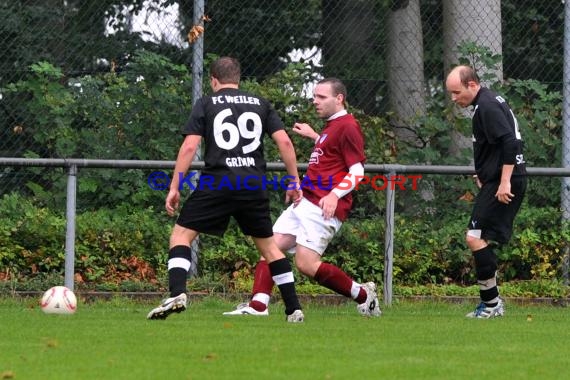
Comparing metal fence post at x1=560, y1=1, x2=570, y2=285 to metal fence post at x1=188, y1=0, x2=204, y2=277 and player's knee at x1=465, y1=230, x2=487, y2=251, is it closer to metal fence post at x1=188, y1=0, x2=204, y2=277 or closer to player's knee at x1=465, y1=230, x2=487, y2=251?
player's knee at x1=465, y1=230, x2=487, y2=251

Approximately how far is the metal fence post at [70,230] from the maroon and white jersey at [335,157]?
2318 mm

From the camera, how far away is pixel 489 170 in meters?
10.3

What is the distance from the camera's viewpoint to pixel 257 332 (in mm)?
8680

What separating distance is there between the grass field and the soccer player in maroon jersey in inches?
10.8

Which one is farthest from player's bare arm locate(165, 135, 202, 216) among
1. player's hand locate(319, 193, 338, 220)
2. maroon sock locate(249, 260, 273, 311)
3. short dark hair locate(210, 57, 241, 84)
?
maroon sock locate(249, 260, 273, 311)

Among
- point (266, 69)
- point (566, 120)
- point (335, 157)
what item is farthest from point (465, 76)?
point (266, 69)

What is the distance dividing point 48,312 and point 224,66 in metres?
2.29

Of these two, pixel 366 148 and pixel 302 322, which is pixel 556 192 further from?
pixel 302 322

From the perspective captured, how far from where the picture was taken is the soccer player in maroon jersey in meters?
10.0

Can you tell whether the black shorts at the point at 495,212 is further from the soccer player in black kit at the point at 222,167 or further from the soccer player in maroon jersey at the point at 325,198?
the soccer player in black kit at the point at 222,167

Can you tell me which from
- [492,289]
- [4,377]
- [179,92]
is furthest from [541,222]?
[4,377]

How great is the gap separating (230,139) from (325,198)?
102cm

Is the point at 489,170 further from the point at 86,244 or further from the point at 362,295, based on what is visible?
the point at 86,244

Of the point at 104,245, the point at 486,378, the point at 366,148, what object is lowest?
the point at 486,378
